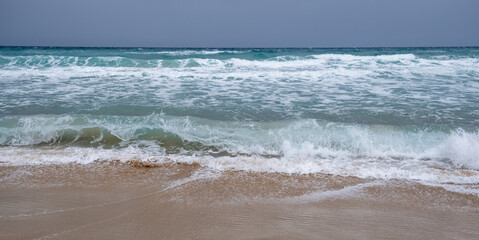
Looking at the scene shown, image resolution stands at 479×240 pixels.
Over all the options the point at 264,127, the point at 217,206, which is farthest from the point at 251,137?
the point at 217,206

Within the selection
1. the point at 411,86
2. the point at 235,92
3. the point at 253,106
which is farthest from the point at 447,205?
the point at 411,86

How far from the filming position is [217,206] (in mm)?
2947

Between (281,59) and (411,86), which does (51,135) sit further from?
(281,59)

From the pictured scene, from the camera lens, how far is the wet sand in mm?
2518

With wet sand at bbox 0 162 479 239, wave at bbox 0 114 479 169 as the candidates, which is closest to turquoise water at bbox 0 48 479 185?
wave at bbox 0 114 479 169

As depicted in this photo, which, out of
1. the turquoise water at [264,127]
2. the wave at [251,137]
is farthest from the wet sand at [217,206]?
the wave at [251,137]

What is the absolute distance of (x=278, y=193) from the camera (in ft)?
10.6

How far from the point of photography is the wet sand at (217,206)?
252cm

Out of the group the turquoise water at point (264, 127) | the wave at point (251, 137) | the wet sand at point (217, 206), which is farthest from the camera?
the wave at point (251, 137)

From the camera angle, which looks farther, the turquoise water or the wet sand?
the turquoise water

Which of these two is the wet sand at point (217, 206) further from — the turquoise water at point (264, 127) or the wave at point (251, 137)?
the wave at point (251, 137)

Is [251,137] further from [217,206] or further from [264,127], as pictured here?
[217,206]

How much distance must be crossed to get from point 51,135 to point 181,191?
3279 millimetres

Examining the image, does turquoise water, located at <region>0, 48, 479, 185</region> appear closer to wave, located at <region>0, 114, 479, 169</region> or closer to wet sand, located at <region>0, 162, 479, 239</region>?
wave, located at <region>0, 114, 479, 169</region>
